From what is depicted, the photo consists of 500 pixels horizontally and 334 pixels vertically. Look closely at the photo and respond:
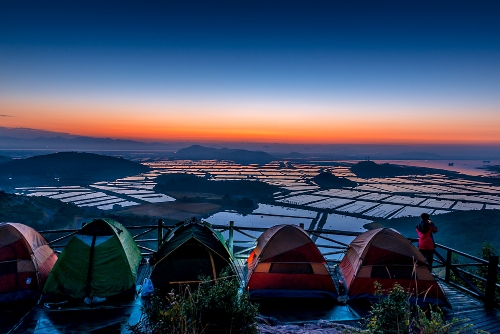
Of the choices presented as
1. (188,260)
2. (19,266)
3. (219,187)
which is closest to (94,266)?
(19,266)

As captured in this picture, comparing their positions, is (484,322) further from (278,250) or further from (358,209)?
(358,209)

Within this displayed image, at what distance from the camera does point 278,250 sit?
9180 mm

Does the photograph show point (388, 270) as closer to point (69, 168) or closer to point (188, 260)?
point (188, 260)

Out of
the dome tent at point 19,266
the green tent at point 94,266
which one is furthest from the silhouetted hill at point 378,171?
the dome tent at point 19,266

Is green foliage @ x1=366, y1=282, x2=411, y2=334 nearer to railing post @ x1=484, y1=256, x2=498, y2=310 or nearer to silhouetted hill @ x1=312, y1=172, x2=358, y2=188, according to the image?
railing post @ x1=484, y1=256, x2=498, y2=310

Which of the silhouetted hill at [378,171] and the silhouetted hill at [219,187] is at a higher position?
the silhouetted hill at [378,171]

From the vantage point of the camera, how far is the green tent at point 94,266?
852 centimetres

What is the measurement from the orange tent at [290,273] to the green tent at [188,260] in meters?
1.00

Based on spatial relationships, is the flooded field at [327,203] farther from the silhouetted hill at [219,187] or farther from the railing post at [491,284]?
the railing post at [491,284]

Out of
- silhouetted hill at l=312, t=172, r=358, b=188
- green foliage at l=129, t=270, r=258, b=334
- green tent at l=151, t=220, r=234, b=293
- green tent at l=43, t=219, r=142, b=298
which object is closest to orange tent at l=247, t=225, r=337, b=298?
green tent at l=151, t=220, r=234, b=293

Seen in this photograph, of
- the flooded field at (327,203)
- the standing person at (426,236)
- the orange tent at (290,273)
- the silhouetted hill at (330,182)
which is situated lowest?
the flooded field at (327,203)

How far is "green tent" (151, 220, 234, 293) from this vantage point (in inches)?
345

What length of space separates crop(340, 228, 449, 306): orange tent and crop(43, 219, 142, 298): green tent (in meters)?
7.02

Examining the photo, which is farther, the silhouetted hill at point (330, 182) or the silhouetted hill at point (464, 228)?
the silhouetted hill at point (330, 182)
